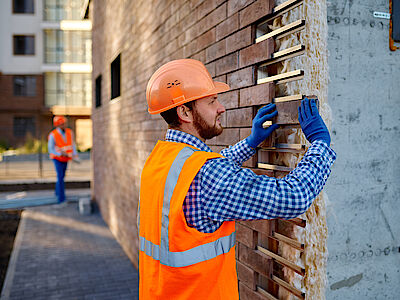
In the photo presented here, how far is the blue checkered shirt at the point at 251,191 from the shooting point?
169 centimetres

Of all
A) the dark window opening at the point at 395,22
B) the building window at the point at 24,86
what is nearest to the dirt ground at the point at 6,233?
the dark window opening at the point at 395,22

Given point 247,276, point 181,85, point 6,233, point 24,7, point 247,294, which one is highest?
point 24,7

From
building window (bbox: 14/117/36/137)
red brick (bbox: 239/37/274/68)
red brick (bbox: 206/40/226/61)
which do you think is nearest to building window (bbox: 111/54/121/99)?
red brick (bbox: 206/40/226/61)

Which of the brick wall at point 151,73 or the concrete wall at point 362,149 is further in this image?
the brick wall at point 151,73

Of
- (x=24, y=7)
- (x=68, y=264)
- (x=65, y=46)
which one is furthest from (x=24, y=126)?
(x=68, y=264)

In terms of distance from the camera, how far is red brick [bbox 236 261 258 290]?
268 centimetres

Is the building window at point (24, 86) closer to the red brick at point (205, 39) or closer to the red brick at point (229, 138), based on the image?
the red brick at point (205, 39)

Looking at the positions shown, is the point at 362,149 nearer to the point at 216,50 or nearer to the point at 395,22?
the point at 395,22

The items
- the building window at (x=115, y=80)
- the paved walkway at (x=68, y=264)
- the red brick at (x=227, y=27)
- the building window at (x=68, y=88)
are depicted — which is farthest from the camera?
the building window at (x=68, y=88)

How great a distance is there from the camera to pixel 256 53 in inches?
102

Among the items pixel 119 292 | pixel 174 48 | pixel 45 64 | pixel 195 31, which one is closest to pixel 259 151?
pixel 195 31

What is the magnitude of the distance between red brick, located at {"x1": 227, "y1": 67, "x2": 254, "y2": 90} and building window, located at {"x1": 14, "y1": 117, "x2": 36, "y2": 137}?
33193 millimetres

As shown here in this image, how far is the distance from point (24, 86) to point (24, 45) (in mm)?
3448

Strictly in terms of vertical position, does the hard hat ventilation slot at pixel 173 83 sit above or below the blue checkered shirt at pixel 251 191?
above
